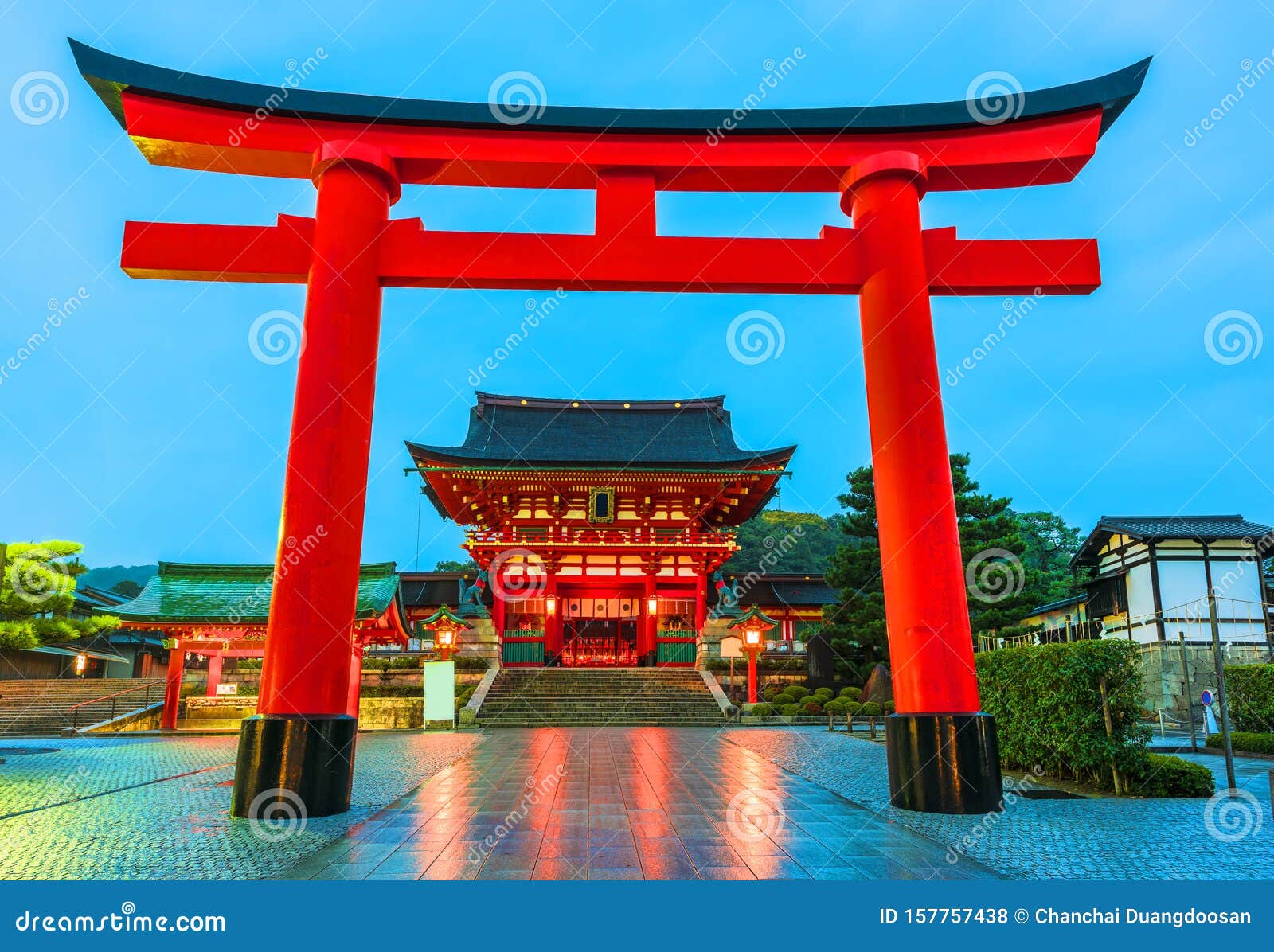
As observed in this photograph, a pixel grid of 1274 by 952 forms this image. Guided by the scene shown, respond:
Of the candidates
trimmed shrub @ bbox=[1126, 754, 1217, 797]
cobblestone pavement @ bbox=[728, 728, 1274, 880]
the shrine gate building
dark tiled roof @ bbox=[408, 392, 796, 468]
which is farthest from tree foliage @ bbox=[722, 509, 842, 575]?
cobblestone pavement @ bbox=[728, 728, 1274, 880]

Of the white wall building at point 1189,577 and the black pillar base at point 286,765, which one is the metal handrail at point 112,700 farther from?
the white wall building at point 1189,577

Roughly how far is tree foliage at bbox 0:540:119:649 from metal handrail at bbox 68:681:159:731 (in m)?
2.40

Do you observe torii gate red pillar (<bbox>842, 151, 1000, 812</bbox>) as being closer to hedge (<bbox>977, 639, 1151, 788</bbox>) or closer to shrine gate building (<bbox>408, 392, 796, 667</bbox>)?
hedge (<bbox>977, 639, 1151, 788</bbox>)

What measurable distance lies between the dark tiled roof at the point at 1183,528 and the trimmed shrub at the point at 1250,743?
42.0 ft

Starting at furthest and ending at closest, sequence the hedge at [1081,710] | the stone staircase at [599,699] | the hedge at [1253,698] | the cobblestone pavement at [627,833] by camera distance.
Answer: the stone staircase at [599,699] < the hedge at [1253,698] < the hedge at [1081,710] < the cobblestone pavement at [627,833]

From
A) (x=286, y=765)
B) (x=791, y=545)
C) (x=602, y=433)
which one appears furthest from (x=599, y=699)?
(x=791, y=545)

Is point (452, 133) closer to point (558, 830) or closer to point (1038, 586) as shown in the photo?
point (558, 830)

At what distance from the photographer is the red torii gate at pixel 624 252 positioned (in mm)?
6688

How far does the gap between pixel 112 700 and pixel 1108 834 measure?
83.1ft

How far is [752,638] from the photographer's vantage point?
2186 cm

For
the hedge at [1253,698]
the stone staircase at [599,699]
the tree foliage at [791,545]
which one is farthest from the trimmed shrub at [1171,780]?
the tree foliage at [791,545]

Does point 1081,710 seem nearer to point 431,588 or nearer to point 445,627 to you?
point 445,627

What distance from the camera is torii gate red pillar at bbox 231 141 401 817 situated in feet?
20.9

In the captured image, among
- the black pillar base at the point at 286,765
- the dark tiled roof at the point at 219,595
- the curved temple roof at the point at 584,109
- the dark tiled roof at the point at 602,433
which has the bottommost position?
the black pillar base at the point at 286,765
